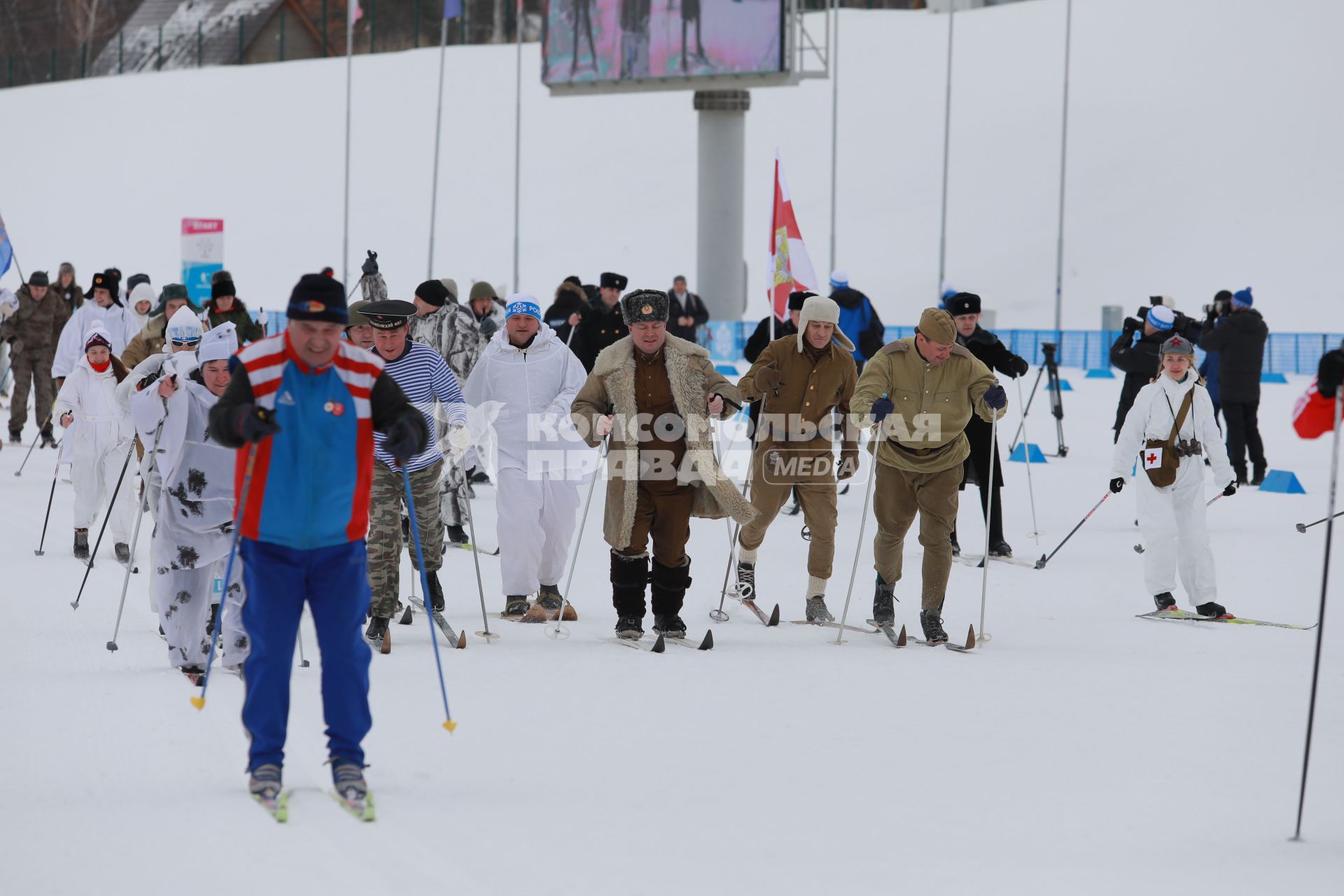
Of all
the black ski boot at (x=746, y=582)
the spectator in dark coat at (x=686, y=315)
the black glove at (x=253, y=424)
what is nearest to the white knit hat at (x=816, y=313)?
the black ski boot at (x=746, y=582)

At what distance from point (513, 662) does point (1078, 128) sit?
151ft

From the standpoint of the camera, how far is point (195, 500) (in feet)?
22.9

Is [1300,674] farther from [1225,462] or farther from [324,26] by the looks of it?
[324,26]

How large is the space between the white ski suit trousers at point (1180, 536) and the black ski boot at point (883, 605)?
5.32 feet

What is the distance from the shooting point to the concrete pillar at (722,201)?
35.2 meters

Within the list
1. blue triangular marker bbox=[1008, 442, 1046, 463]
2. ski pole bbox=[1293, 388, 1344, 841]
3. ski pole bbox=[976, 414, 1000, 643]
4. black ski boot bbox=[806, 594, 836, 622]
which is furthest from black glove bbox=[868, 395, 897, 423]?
blue triangular marker bbox=[1008, 442, 1046, 463]

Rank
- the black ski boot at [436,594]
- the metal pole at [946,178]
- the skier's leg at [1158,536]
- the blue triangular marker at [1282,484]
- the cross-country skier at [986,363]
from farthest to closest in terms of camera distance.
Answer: the metal pole at [946,178]
the blue triangular marker at [1282,484]
the cross-country skier at [986,363]
the skier's leg at [1158,536]
the black ski boot at [436,594]

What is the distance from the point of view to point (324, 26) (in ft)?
216

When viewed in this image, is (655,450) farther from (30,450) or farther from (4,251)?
(4,251)

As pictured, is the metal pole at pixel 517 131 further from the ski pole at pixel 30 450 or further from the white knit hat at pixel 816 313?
the white knit hat at pixel 816 313

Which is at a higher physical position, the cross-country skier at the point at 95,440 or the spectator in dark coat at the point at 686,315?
the spectator in dark coat at the point at 686,315

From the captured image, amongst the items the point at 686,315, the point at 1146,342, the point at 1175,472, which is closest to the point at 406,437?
the point at 1175,472

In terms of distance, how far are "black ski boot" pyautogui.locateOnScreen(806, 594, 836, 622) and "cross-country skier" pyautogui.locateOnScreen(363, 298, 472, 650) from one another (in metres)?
2.07

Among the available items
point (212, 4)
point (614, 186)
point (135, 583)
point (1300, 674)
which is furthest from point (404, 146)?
point (1300, 674)
